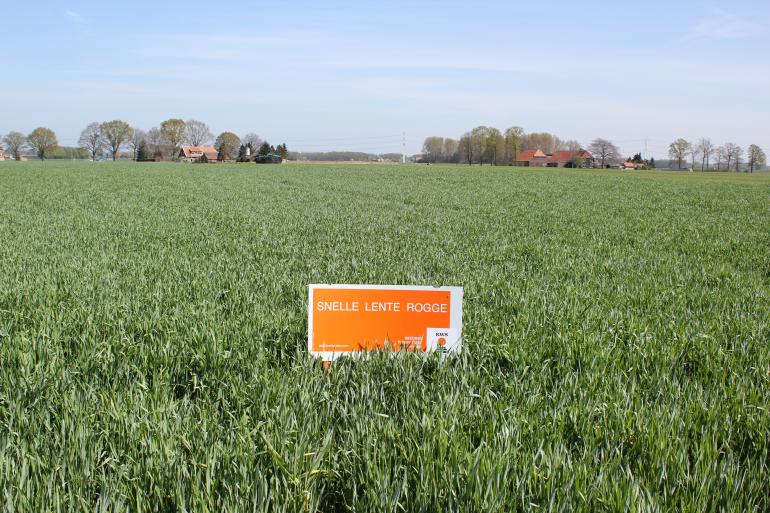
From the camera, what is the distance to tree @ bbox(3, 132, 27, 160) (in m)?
136

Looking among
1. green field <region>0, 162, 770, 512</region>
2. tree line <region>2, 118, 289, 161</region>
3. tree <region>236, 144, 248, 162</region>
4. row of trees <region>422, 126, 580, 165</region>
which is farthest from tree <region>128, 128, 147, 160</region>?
green field <region>0, 162, 770, 512</region>

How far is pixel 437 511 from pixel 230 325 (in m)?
2.76

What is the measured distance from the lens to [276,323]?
4.51m

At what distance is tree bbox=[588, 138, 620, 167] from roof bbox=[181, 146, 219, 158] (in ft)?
348

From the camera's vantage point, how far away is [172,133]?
144875 millimetres

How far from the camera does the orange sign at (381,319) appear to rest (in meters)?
3.55

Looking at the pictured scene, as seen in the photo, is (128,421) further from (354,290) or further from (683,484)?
(683,484)

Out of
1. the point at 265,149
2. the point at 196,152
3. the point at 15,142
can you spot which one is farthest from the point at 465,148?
the point at 15,142

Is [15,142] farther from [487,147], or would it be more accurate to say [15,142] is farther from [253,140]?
[487,147]

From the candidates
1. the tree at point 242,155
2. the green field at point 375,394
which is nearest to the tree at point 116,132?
the tree at point 242,155

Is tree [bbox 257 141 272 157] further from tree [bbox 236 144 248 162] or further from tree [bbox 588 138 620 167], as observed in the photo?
tree [bbox 588 138 620 167]

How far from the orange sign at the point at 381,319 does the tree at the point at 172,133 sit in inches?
6006

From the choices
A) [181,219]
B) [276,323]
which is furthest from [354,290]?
[181,219]

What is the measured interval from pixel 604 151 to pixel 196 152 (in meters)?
111
